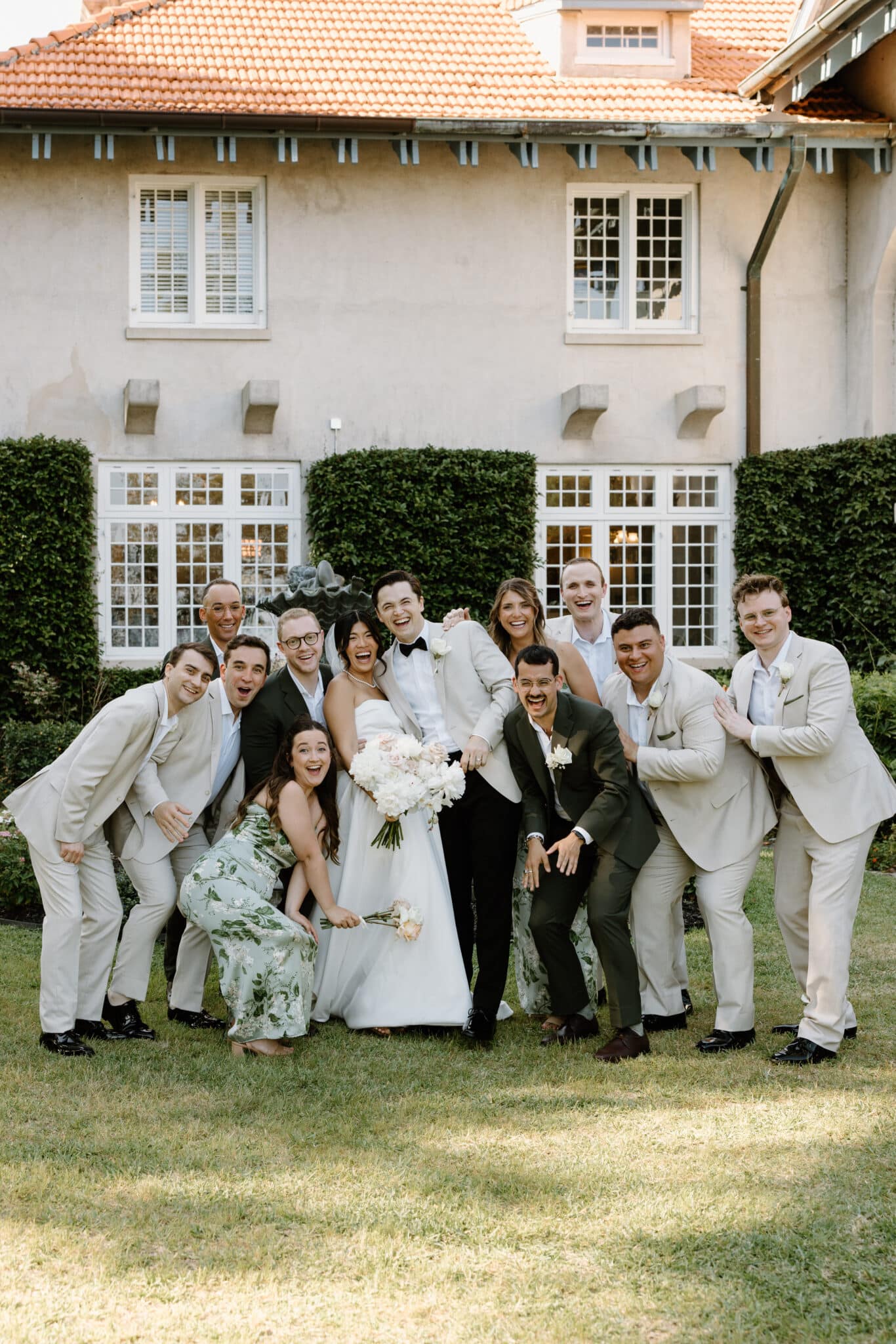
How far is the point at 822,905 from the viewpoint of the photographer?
247 inches

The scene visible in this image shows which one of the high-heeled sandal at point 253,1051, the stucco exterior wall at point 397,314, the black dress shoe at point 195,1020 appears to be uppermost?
the stucco exterior wall at point 397,314

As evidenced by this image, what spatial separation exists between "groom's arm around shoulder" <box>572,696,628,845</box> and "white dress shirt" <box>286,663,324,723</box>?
1.47m

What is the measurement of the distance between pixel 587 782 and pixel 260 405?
973cm

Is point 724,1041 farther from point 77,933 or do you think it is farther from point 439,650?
point 77,933

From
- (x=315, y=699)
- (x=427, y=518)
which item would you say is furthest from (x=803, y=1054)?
(x=427, y=518)

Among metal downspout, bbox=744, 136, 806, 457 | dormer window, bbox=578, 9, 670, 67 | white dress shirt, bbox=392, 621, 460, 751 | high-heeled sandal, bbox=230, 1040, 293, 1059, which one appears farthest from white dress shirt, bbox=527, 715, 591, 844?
dormer window, bbox=578, 9, 670, 67

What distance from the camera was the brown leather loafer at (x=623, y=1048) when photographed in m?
6.25

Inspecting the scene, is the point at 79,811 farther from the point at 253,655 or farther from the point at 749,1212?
the point at 749,1212

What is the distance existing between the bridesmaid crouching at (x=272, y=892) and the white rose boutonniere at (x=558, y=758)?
1096mm

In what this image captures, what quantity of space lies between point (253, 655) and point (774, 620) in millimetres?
2617

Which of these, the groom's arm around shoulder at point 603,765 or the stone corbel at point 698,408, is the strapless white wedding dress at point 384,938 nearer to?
the groom's arm around shoulder at point 603,765

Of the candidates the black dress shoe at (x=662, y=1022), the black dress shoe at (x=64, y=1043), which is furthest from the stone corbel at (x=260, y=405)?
the black dress shoe at (x=662, y=1022)

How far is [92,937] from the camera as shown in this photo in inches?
256

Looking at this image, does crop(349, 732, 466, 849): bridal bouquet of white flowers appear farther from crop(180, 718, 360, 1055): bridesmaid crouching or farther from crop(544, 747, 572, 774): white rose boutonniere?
crop(544, 747, 572, 774): white rose boutonniere
